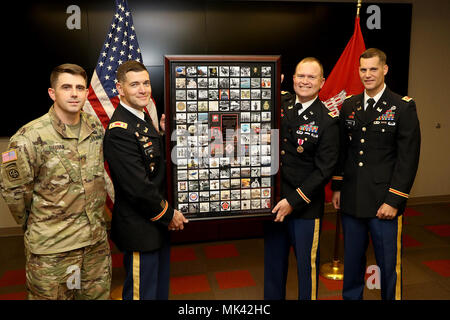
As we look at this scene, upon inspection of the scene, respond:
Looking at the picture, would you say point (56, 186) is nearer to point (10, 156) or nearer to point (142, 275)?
point (10, 156)

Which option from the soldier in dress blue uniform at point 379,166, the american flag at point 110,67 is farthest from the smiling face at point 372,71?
the american flag at point 110,67

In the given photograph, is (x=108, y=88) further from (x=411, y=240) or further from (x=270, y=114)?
(x=411, y=240)

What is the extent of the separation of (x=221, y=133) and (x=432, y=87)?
4432mm

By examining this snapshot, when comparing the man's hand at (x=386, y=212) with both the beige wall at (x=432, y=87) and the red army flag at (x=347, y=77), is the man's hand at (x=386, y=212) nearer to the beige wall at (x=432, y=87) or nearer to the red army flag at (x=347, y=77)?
the red army flag at (x=347, y=77)

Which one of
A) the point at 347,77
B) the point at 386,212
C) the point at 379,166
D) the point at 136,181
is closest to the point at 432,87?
the point at 347,77

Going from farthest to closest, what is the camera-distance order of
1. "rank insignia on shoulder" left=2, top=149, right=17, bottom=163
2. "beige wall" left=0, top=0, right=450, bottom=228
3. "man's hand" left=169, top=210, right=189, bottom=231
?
"beige wall" left=0, top=0, right=450, bottom=228
"man's hand" left=169, top=210, right=189, bottom=231
"rank insignia on shoulder" left=2, top=149, right=17, bottom=163

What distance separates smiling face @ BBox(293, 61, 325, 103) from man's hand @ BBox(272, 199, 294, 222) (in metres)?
0.69

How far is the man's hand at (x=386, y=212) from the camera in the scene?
2.56 metres

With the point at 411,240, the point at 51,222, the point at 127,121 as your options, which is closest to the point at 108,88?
the point at 127,121

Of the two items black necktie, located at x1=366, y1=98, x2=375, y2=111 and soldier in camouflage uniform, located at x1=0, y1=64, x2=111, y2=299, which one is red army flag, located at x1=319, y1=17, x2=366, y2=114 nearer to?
black necktie, located at x1=366, y1=98, x2=375, y2=111

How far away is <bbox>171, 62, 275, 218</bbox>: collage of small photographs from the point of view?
7.48 ft

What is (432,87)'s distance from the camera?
5531 mm

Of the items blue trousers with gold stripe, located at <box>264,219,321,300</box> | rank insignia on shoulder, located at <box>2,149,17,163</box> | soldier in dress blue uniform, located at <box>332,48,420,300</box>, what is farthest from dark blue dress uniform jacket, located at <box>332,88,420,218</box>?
rank insignia on shoulder, located at <box>2,149,17,163</box>

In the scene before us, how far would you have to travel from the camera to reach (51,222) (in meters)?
2.18
